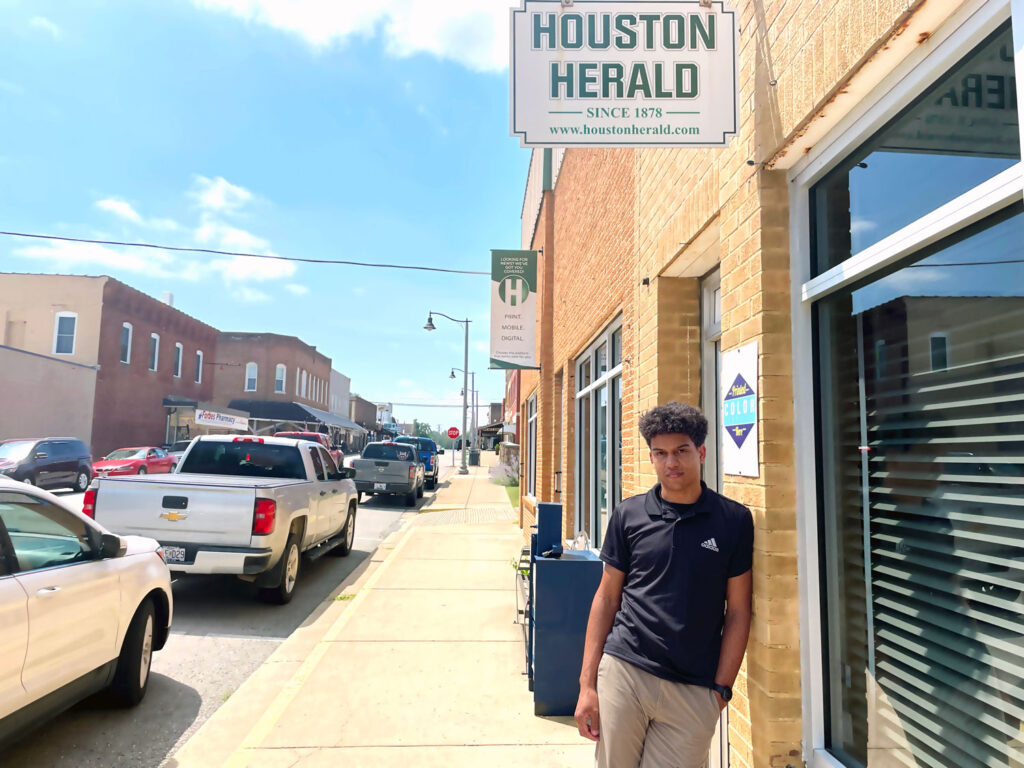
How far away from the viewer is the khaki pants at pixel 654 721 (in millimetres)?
2408

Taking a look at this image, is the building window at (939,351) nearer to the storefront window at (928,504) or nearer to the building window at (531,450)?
the storefront window at (928,504)

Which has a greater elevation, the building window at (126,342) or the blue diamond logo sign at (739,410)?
the building window at (126,342)

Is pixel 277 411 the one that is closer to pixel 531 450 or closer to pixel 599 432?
pixel 531 450

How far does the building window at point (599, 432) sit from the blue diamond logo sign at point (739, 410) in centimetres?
253

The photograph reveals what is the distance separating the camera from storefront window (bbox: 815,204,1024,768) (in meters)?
1.95

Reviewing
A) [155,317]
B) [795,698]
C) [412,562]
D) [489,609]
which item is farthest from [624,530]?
[155,317]

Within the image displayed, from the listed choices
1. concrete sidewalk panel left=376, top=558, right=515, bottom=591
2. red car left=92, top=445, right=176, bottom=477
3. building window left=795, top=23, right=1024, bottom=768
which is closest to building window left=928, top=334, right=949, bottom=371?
building window left=795, top=23, right=1024, bottom=768

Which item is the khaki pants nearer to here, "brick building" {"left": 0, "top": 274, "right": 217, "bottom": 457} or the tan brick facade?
the tan brick facade

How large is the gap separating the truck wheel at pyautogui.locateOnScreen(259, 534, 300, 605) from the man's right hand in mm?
5580

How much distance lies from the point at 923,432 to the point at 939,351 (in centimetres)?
27

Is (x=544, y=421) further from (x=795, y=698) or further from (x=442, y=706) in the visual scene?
(x=795, y=698)

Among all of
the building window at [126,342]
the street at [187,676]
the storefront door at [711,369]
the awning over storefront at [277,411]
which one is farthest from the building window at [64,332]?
the storefront door at [711,369]

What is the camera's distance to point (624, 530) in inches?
104

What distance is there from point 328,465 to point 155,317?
29.7m
